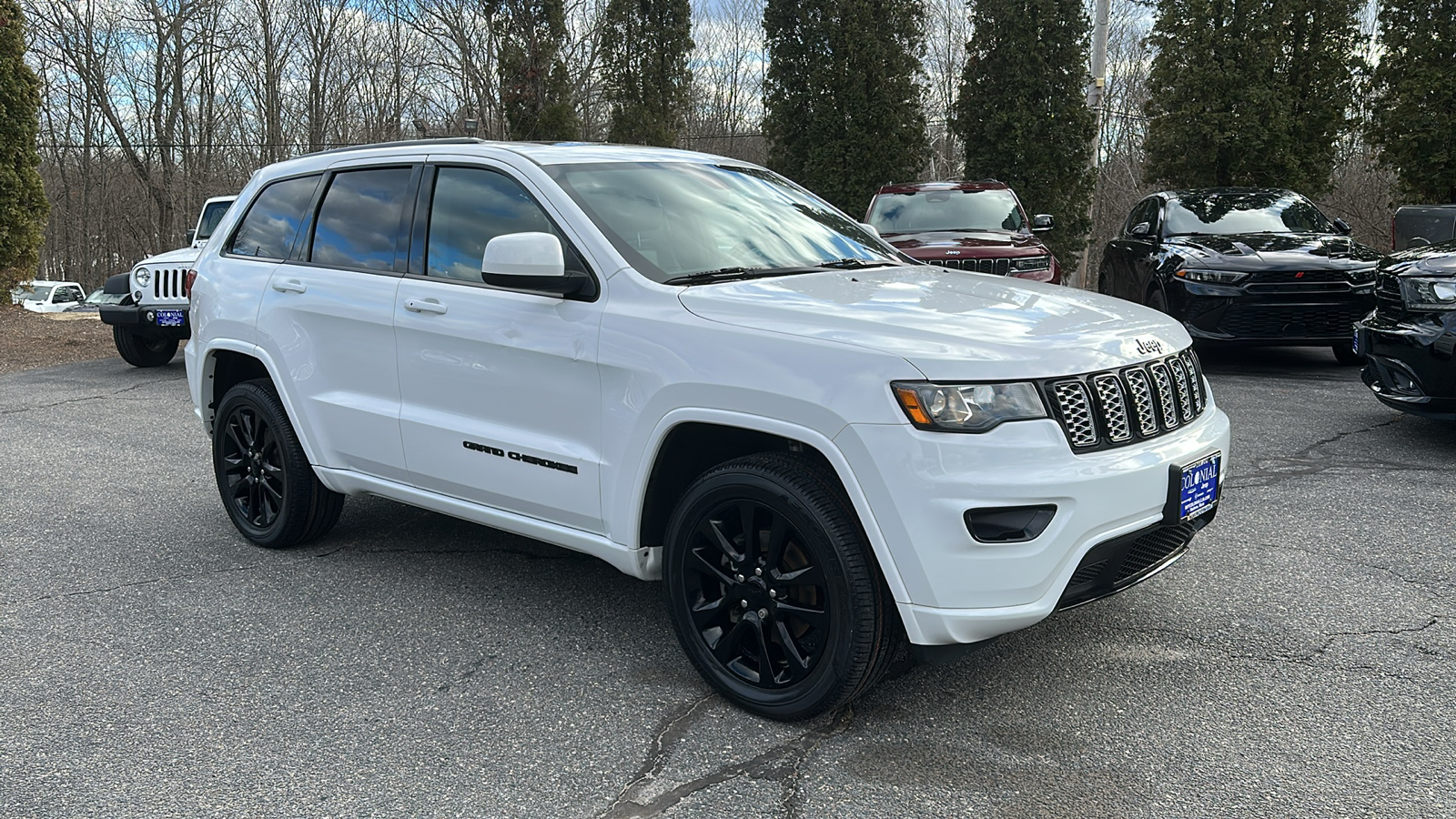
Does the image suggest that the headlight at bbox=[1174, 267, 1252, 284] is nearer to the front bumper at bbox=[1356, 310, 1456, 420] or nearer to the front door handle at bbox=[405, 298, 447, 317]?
the front bumper at bbox=[1356, 310, 1456, 420]

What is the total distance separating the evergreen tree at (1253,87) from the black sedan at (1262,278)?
5.44 m

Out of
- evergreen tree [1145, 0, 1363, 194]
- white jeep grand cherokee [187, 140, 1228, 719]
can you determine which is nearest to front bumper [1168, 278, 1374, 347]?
white jeep grand cherokee [187, 140, 1228, 719]

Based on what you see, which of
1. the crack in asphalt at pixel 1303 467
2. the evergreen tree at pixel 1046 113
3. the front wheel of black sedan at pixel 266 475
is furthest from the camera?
the evergreen tree at pixel 1046 113

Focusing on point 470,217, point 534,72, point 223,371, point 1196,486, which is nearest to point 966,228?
point 223,371

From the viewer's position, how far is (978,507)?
→ 2.94 meters

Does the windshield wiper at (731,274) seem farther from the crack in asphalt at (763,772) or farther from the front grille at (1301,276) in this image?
the front grille at (1301,276)

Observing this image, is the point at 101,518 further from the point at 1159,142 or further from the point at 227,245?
the point at 1159,142

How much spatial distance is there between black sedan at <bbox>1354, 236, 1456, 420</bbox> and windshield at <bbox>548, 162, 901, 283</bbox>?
3.63 metres

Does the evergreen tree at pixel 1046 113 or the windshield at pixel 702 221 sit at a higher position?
the evergreen tree at pixel 1046 113

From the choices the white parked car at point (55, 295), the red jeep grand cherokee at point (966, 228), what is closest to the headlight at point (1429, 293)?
the red jeep grand cherokee at point (966, 228)

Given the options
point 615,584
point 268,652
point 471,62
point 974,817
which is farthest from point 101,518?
point 471,62

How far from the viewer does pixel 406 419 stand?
432 centimetres

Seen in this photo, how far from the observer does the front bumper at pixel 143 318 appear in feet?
36.5

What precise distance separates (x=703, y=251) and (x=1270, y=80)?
14.3m
